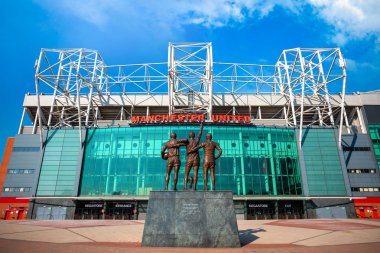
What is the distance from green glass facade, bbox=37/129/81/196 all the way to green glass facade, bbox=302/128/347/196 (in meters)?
38.3

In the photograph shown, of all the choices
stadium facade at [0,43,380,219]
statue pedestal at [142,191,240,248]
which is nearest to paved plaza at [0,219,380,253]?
statue pedestal at [142,191,240,248]

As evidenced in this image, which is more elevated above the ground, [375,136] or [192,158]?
[375,136]

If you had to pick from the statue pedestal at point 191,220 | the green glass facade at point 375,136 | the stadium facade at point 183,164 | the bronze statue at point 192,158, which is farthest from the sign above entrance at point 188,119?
the statue pedestal at point 191,220

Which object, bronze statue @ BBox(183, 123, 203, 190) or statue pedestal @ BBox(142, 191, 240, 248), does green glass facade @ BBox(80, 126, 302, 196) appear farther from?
statue pedestal @ BBox(142, 191, 240, 248)

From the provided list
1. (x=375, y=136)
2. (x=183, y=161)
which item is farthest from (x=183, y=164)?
(x=375, y=136)

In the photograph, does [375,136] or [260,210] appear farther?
[375,136]

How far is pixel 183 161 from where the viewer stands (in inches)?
1622

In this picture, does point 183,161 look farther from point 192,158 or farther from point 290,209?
point 192,158

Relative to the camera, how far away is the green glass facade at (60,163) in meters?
40.6

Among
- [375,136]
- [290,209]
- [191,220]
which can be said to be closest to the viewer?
[191,220]

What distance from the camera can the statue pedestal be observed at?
34.5ft

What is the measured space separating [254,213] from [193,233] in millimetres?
31972

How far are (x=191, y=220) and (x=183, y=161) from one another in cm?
3032

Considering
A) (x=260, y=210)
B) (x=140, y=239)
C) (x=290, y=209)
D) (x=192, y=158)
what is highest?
(x=192, y=158)
